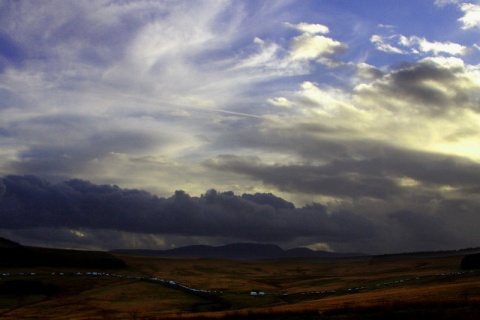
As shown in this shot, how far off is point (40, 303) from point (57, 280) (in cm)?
3851

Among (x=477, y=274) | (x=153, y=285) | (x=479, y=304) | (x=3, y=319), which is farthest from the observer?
(x=153, y=285)

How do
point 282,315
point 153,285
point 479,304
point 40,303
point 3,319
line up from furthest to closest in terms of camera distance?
point 153,285 → point 40,303 → point 3,319 → point 282,315 → point 479,304

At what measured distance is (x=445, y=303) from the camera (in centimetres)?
6316

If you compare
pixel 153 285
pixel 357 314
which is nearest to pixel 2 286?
pixel 153 285

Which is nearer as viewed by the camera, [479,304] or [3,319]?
[479,304]

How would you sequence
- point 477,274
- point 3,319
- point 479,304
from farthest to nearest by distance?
1. point 477,274
2. point 3,319
3. point 479,304

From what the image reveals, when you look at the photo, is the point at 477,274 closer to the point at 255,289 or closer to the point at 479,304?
the point at 255,289

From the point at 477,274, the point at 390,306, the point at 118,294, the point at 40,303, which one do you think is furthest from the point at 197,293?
the point at 390,306

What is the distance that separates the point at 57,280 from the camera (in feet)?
502

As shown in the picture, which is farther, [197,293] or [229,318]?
[197,293]

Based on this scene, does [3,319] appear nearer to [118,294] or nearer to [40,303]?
[40,303]

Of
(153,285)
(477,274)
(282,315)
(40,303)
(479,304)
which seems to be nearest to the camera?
(479,304)

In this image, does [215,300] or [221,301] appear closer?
[221,301]

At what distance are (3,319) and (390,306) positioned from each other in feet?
203
